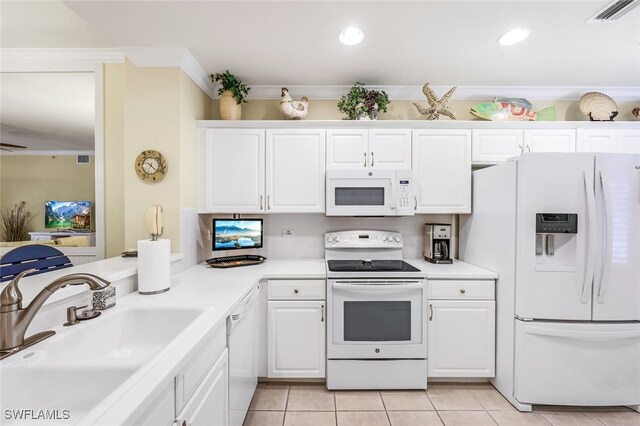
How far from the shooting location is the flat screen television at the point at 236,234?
250 centimetres

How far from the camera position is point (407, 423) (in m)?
1.86

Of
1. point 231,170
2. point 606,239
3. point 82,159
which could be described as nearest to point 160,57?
point 231,170

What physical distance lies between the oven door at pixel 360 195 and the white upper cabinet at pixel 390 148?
152 millimetres

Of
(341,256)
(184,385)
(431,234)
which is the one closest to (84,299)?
(184,385)

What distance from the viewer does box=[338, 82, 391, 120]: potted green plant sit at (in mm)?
2527

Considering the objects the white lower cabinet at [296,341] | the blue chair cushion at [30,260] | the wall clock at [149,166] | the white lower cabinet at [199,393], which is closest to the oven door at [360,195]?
the white lower cabinet at [296,341]

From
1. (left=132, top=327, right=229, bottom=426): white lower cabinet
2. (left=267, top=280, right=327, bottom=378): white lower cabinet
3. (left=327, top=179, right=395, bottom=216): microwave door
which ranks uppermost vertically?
(left=327, top=179, right=395, bottom=216): microwave door

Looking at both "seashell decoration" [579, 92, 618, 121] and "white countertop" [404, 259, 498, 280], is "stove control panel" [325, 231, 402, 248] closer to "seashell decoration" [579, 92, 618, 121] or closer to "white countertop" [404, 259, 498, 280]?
"white countertop" [404, 259, 498, 280]

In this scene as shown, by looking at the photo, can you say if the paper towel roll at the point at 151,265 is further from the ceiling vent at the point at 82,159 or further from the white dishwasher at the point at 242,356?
the ceiling vent at the point at 82,159

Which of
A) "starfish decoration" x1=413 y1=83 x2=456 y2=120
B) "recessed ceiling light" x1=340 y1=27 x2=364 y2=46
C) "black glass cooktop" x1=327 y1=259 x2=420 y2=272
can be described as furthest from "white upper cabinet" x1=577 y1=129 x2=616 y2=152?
"recessed ceiling light" x1=340 y1=27 x2=364 y2=46

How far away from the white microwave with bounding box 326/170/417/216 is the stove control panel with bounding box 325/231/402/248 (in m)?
0.31

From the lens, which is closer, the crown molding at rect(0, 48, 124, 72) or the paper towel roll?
the paper towel roll

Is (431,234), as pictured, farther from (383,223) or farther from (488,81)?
(488,81)

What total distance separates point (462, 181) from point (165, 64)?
258 centimetres
